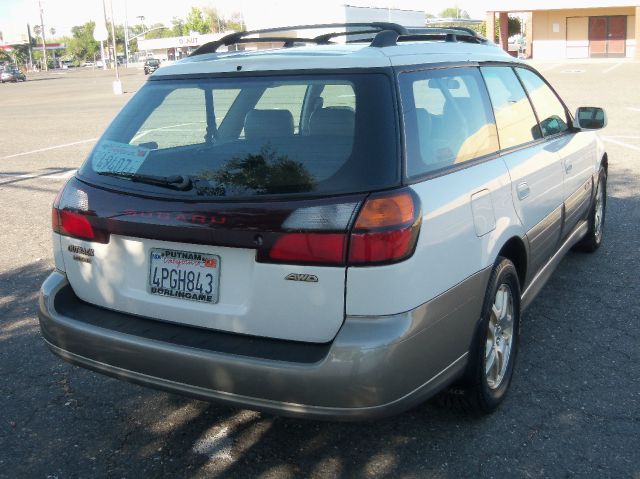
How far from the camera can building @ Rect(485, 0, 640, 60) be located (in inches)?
2010

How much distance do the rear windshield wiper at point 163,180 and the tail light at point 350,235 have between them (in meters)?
0.50

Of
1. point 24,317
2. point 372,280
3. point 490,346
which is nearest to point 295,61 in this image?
point 372,280

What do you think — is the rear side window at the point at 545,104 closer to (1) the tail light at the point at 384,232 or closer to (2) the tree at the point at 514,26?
(1) the tail light at the point at 384,232

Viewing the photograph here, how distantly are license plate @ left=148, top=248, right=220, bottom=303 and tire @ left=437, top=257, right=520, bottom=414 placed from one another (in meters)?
1.18

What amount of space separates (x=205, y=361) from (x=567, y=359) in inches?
89.9

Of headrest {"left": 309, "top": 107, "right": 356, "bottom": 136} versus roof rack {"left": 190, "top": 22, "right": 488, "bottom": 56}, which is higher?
roof rack {"left": 190, "top": 22, "right": 488, "bottom": 56}

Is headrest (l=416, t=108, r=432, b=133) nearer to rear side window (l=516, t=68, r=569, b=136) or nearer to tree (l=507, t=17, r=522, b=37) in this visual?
rear side window (l=516, t=68, r=569, b=136)

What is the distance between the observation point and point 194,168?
3158 millimetres

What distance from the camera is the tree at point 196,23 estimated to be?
123 m

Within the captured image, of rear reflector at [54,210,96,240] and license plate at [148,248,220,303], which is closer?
license plate at [148,248,220,303]

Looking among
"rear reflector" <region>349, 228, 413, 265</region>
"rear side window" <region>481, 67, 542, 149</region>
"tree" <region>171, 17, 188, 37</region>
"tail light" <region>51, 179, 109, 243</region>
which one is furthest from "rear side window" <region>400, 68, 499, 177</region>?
"tree" <region>171, 17, 188, 37</region>

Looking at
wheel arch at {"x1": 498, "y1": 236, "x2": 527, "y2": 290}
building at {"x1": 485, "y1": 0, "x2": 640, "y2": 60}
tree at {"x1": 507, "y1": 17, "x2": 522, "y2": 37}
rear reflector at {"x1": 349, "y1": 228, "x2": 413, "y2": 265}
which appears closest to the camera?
rear reflector at {"x1": 349, "y1": 228, "x2": 413, "y2": 265}

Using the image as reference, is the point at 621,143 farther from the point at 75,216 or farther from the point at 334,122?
the point at 75,216

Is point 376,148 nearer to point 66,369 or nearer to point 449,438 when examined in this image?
point 449,438
